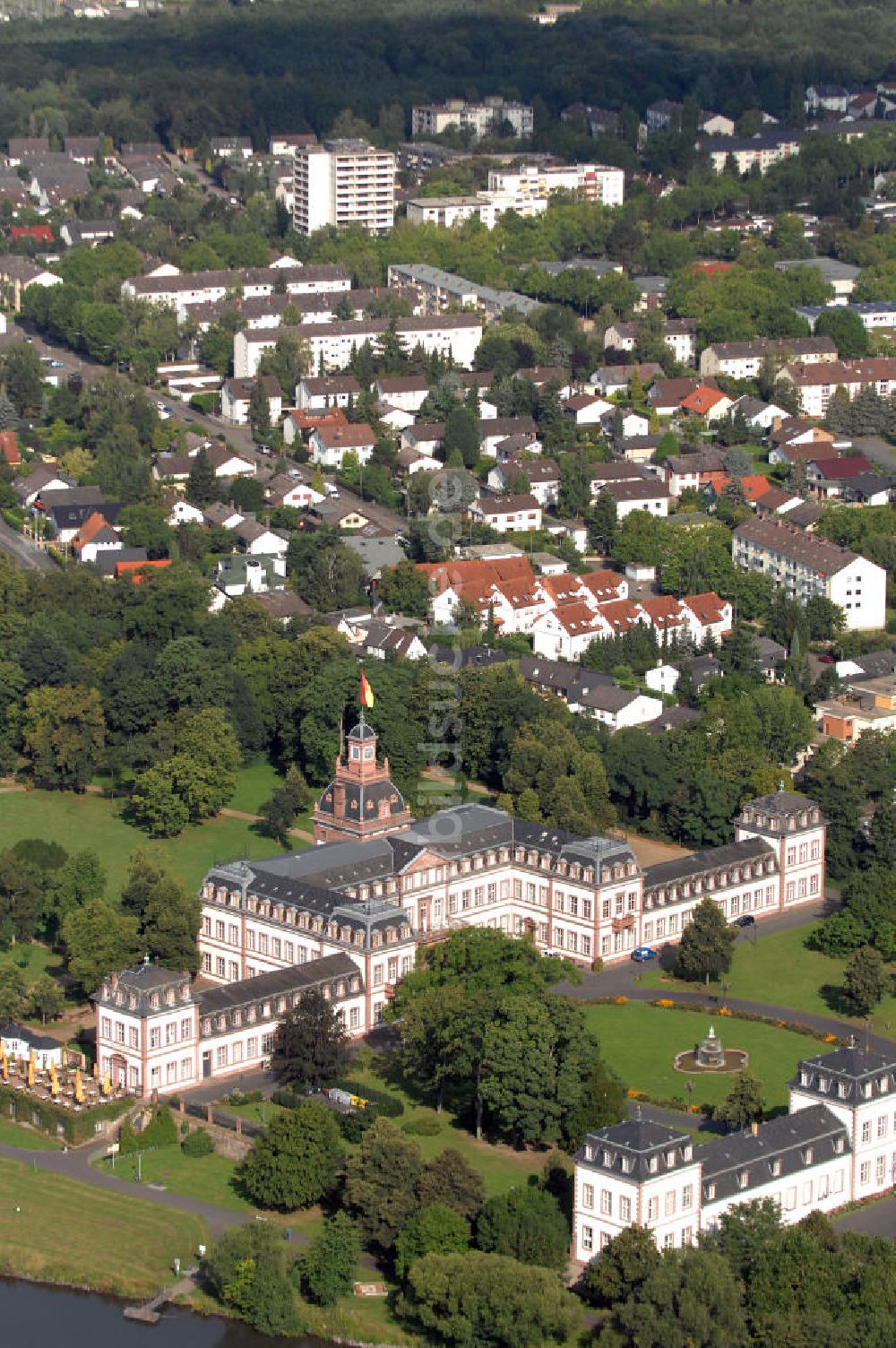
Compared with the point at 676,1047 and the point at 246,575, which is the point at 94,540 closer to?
the point at 246,575

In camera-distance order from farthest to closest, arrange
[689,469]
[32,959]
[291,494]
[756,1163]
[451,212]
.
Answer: [451,212], [689,469], [291,494], [32,959], [756,1163]

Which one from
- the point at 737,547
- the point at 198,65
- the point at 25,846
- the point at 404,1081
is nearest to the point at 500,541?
the point at 737,547

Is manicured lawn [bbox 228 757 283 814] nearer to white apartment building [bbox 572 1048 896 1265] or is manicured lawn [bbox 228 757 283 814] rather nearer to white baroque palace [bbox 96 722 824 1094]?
white baroque palace [bbox 96 722 824 1094]

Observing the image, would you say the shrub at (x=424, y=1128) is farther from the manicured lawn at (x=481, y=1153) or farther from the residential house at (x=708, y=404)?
the residential house at (x=708, y=404)

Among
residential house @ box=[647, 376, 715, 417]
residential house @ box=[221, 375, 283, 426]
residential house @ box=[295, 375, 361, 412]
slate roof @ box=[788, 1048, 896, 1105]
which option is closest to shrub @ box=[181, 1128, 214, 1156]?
→ slate roof @ box=[788, 1048, 896, 1105]

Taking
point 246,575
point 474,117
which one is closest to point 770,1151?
point 246,575
